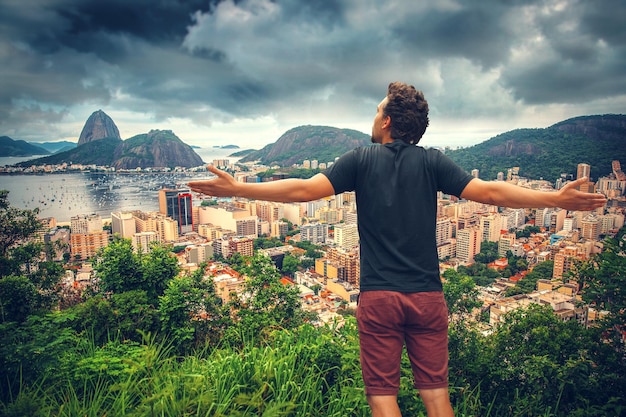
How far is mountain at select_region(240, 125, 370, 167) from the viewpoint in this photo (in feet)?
119

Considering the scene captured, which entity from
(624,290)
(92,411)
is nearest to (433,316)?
(92,411)

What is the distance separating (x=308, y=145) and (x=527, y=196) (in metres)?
40.4

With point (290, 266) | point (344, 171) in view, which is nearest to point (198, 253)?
point (290, 266)

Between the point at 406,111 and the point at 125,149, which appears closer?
the point at 406,111

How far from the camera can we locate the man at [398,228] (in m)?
0.75

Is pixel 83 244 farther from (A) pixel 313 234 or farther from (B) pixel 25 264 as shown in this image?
(A) pixel 313 234

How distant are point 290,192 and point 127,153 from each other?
108 feet

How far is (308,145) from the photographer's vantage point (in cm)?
4059

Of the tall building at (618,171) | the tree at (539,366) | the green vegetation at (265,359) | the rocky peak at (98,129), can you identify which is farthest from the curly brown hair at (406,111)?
the rocky peak at (98,129)

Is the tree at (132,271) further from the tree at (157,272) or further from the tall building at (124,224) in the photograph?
the tall building at (124,224)

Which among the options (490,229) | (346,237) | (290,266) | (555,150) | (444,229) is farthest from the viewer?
(555,150)

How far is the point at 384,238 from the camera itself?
766 millimetres

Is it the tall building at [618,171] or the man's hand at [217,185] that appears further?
the tall building at [618,171]

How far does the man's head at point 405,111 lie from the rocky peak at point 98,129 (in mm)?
33606
